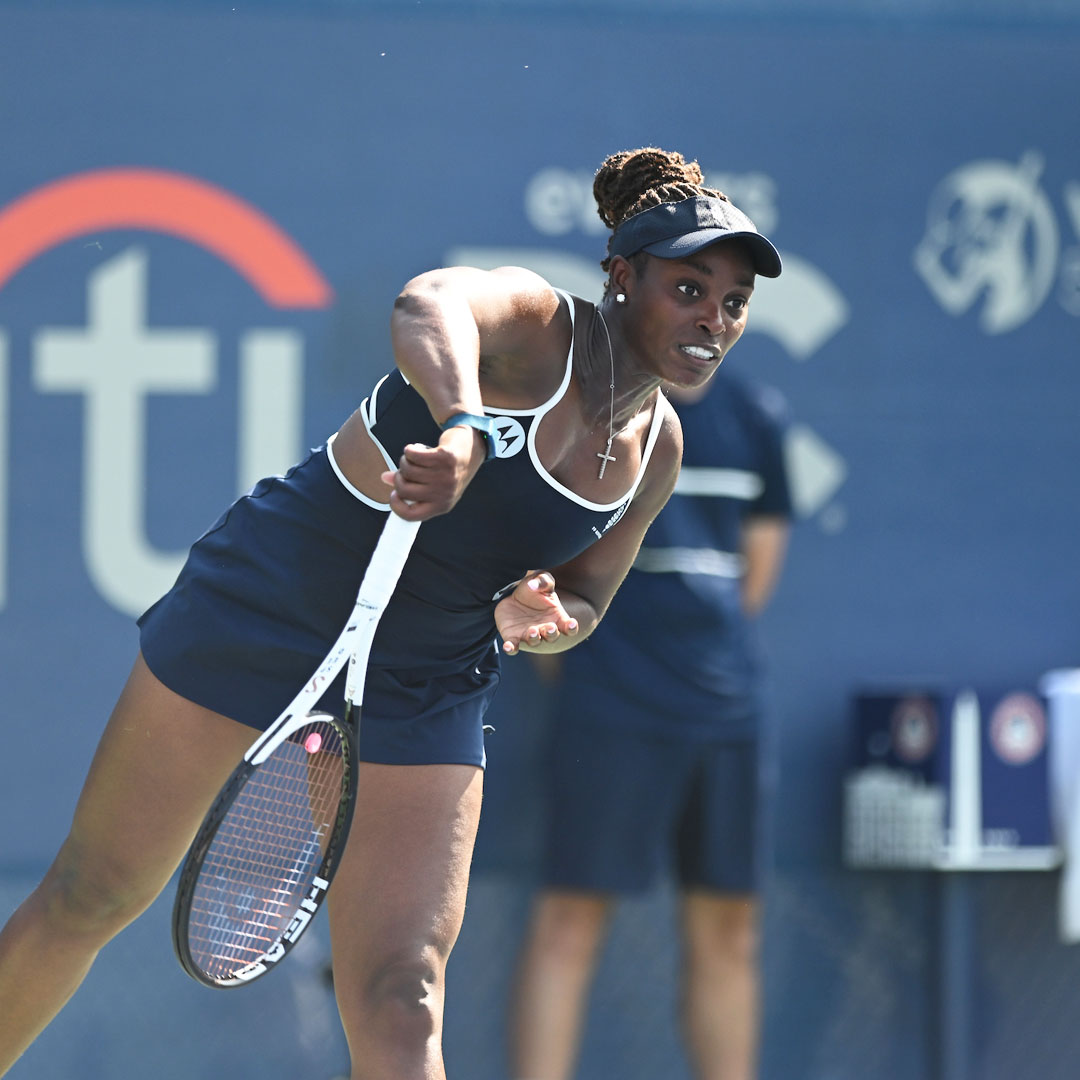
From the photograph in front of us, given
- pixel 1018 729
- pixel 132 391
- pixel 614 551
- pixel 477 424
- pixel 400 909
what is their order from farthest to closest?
pixel 1018 729, pixel 132 391, pixel 614 551, pixel 400 909, pixel 477 424

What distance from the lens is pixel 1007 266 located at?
504 centimetres

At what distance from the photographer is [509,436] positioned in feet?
8.80

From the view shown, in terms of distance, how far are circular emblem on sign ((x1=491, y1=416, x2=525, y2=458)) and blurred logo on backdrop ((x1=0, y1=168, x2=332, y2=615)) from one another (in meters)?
2.21

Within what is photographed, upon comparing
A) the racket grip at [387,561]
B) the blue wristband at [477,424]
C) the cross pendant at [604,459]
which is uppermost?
the cross pendant at [604,459]

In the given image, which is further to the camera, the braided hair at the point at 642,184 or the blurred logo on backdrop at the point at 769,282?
the blurred logo on backdrop at the point at 769,282

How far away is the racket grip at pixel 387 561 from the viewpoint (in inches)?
105

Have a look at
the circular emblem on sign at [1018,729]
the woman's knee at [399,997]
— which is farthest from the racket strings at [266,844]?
the circular emblem on sign at [1018,729]

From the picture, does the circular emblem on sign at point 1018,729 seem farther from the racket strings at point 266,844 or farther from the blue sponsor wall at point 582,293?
the racket strings at point 266,844

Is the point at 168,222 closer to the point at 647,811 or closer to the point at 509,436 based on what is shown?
the point at 647,811

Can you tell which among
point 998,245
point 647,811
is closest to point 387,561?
point 647,811

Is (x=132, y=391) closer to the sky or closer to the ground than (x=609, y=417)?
closer to the sky

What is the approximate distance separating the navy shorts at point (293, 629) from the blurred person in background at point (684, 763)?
176 cm

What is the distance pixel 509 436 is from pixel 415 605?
32cm

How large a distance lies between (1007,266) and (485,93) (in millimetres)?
1534
